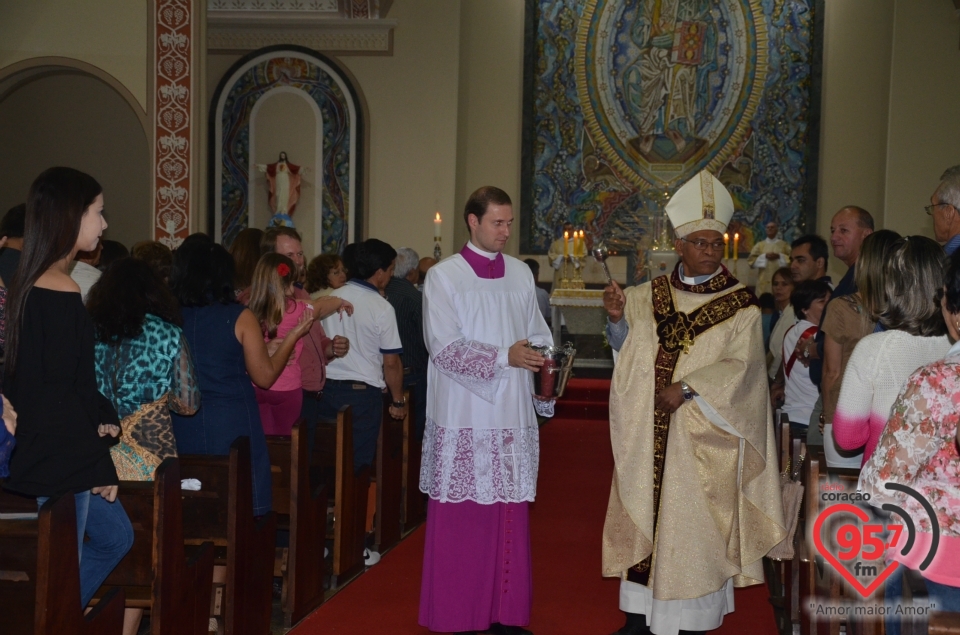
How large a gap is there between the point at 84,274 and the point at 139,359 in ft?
5.90

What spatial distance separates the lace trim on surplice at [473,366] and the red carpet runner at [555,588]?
3.78 feet

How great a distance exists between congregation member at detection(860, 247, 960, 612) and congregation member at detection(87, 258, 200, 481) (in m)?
2.30

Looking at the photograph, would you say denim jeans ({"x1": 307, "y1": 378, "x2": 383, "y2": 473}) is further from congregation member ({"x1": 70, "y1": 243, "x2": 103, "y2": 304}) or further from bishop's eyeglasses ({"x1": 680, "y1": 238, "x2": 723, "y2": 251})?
bishop's eyeglasses ({"x1": 680, "y1": 238, "x2": 723, "y2": 251})

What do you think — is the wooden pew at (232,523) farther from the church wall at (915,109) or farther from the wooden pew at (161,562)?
the church wall at (915,109)

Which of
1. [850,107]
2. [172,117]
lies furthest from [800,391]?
[850,107]

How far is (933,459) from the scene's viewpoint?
2361 mm

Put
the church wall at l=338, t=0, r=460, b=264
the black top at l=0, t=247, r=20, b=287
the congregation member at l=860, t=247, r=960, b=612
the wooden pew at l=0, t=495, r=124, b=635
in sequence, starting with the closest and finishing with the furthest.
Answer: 1. the congregation member at l=860, t=247, r=960, b=612
2. the wooden pew at l=0, t=495, r=124, b=635
3. the black top at l=0, t=247, r=20, b=287
4. the church wall at l=338, t=0, r=460, b=264

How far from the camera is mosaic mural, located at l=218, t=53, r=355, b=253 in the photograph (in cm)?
1234

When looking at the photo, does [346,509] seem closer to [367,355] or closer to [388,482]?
[388,482]

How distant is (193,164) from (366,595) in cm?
534

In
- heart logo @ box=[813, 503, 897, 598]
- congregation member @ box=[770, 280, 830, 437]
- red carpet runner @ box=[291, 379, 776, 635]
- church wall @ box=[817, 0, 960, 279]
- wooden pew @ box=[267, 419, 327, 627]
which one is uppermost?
church wall @ box=[817, 0, 960, 279]

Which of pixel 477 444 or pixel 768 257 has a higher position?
pixel 768 257

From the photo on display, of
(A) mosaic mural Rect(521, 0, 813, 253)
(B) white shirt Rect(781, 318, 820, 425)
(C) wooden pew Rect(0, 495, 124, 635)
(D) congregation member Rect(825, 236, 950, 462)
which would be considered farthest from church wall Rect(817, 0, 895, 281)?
(C) wooden pew Rect(0, 495, 124, 635)

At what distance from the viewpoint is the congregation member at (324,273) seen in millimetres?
6480
